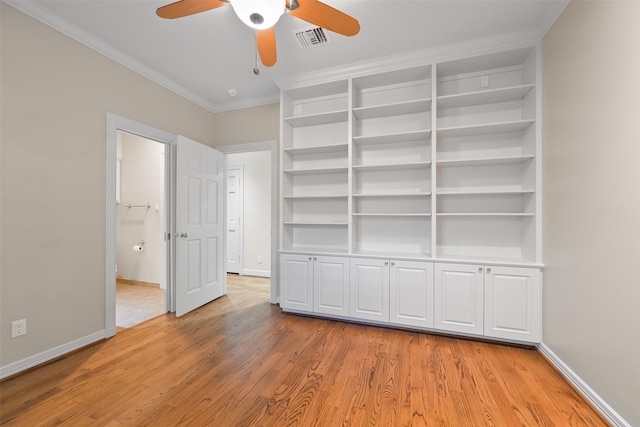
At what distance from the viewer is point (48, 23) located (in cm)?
208

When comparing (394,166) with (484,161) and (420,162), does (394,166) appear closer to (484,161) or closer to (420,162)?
(420,162)

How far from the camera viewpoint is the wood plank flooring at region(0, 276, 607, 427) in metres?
1.54

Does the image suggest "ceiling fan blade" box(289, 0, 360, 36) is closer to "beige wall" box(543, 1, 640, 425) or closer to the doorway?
"beige wall" box(543, 1, 640, 425)

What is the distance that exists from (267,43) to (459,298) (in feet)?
8.65

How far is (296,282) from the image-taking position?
122 inches

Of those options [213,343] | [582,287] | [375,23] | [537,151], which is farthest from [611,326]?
[213,343]

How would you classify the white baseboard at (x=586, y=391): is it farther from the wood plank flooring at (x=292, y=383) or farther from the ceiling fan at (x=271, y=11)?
the ceiling fan at (x=271, y=11)

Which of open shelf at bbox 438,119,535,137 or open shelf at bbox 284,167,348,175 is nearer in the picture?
open shelf at bbox 438,119,535,137

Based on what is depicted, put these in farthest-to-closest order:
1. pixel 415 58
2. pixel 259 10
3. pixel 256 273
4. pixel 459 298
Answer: pixel 256 273 → pixel 415 58 → pixel 459 298 → pixel 259 10

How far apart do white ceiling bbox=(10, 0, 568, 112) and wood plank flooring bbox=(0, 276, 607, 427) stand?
8.77 ft

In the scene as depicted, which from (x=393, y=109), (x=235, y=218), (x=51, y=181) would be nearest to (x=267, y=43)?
(x=393, y=109)

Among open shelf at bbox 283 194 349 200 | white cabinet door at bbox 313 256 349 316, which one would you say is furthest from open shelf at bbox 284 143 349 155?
white cabinet door at bbox 313 256 349 316

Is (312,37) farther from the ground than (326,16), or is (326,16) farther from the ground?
(312,37)

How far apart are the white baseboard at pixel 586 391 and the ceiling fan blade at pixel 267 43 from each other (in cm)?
298
